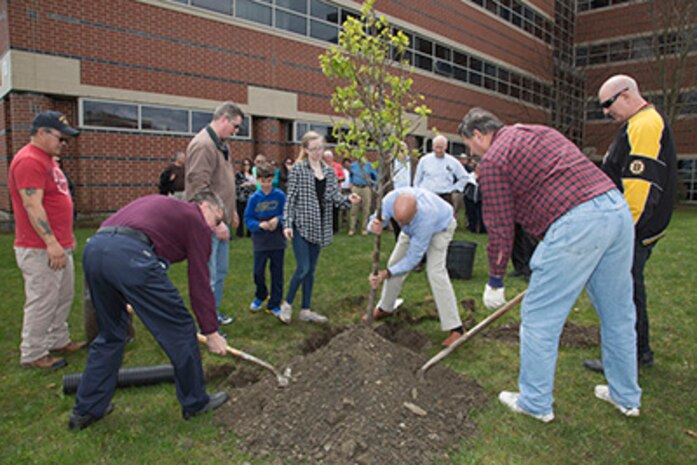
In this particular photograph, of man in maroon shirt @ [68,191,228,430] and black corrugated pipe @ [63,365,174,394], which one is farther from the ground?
man in maroon shirt @ [68,191,228,430]

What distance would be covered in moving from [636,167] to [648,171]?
3.3 inches

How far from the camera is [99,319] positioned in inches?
123

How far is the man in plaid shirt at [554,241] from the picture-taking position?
2959 millimetres

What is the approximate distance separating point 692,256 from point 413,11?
15.6m

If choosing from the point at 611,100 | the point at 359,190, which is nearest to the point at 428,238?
the point at 611,100

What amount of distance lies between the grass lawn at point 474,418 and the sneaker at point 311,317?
13 centimetres

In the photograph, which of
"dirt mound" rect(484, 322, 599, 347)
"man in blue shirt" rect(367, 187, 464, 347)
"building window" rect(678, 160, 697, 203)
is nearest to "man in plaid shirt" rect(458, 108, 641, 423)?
"man in blue shirt" rect(367, 187, 464, 347)

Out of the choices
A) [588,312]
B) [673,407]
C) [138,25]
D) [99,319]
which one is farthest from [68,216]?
[138,25]

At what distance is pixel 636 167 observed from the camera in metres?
3.58

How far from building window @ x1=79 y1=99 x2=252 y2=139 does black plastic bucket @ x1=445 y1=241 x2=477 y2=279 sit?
9.61 meters

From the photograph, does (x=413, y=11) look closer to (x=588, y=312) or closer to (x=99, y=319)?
(x=588, y=312)

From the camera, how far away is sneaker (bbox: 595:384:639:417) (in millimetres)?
3371

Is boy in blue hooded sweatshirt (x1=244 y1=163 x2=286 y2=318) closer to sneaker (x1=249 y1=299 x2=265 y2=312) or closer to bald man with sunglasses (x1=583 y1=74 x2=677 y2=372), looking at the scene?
sneaker (x1=249 y1=299 x2=265 y2=312)

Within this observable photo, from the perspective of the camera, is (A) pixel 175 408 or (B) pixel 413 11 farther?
(B) pixel 413 11
